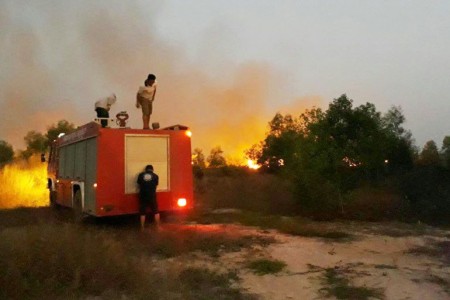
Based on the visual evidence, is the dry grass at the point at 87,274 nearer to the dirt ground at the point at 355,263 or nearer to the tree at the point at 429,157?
the dirt ground at the point at 355,263

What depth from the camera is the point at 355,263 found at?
8.47 m

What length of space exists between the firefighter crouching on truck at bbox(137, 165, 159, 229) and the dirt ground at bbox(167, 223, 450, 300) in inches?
89.4

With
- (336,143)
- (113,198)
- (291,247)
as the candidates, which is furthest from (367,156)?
(113,198)

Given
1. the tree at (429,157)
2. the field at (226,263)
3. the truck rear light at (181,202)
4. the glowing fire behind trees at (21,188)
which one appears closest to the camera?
the field at (226,263)

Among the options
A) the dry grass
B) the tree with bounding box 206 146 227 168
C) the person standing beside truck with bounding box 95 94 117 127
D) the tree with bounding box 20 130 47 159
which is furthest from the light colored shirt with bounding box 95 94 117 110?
the tree with bounding box 206 146 227 168

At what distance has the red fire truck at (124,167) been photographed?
38.6ft

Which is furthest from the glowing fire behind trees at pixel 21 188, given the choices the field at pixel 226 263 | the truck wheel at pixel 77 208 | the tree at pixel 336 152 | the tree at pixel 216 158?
the tree at pixel 216 158

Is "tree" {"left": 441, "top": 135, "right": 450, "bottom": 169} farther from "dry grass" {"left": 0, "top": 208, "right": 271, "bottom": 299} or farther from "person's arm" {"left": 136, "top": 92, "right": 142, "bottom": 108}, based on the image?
"dry grass" {"left": 0, "top": 208, "right": 271, "bottom": 299}

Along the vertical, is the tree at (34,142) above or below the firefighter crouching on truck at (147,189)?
above

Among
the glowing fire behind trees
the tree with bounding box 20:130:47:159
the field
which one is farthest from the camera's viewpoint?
the tree with bounding box 20:130:47:159

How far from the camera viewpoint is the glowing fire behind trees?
20191 mm

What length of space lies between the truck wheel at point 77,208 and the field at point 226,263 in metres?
1.33

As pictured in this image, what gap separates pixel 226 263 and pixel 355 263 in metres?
2.37

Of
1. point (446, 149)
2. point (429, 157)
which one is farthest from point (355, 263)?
point (446, 149)
